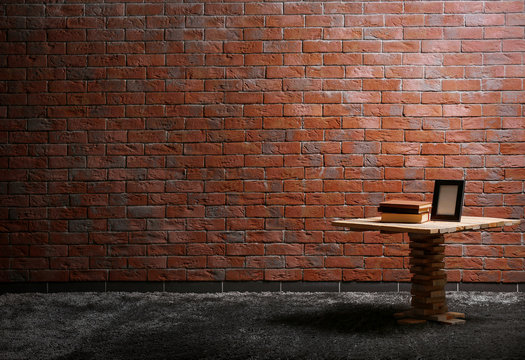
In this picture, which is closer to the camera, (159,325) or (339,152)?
(159,325)

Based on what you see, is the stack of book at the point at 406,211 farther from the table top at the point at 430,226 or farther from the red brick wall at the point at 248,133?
the red brick wall at the point at 248,133

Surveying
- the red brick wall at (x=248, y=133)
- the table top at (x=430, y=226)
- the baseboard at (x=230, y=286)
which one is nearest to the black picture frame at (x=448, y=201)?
the table top at (x=430, y=226)

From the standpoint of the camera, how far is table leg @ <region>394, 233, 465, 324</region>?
3090mm

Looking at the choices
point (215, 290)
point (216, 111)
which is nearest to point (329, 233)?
point (215, 290)

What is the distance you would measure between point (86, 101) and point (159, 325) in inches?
70.3

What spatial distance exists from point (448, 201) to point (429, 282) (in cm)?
46

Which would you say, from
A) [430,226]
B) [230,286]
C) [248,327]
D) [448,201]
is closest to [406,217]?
[430,226]

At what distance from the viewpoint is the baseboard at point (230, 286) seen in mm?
3980

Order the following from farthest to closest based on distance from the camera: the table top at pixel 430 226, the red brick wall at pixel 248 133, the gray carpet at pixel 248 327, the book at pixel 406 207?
1. the red brick wall at pixel 248 133
2. the book at pixel 406 207
3. the table top at pixel 430 226
4. the gray carpet at pixel 248 327

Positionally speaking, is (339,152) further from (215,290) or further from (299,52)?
(215,290)

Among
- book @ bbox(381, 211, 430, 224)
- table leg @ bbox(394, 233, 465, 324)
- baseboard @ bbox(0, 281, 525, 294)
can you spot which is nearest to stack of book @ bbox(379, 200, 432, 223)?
book @ bbox(381, 211, 430, 224)

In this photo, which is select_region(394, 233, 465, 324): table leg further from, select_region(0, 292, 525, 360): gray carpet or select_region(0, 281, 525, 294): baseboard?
select_region(0, 281, 525, 294): baseboard

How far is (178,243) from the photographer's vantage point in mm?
4047

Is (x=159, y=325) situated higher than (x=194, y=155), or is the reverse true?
(x=194, y=155)
